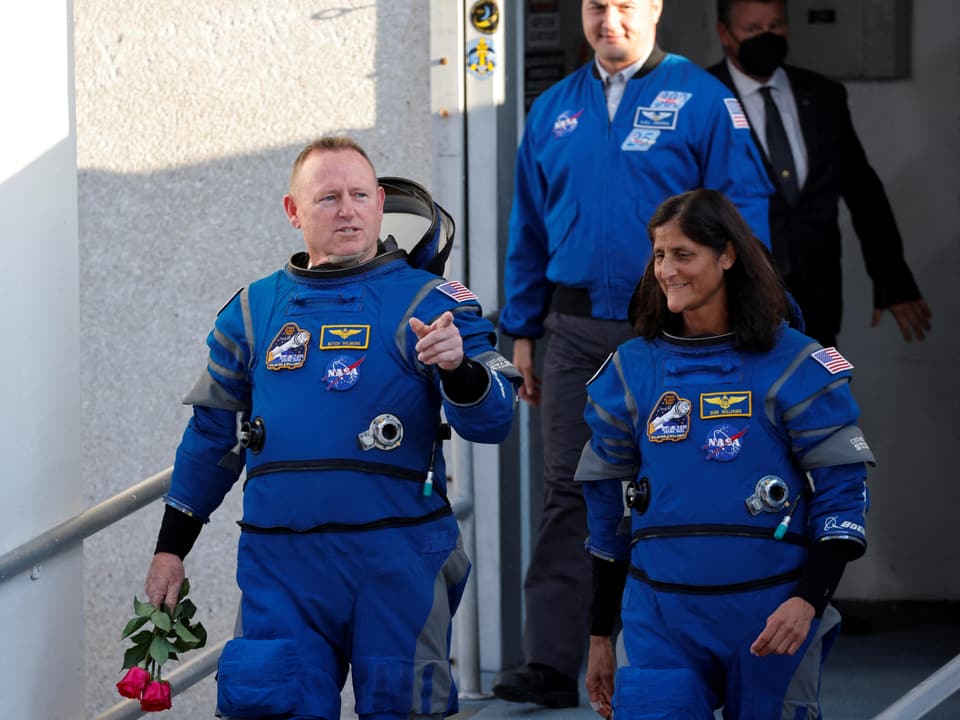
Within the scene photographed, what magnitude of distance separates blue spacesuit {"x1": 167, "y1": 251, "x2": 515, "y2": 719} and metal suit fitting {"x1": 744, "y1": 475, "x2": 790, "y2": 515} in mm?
473

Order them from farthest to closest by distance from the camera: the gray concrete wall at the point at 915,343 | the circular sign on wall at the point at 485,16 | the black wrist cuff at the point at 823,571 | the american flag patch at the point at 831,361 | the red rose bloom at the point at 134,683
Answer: the gray concrete wall at the point at 915,343, the circular sign on wall at the point at 485,16, the red rose bloom at the point at 134,683, the american flag patch at the point at 831,361, the black wrist cuff at the point at 823,571

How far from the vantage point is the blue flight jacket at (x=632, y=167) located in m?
4.23

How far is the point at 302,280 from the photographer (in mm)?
3336

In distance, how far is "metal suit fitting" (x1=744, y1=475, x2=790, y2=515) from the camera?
3.06m

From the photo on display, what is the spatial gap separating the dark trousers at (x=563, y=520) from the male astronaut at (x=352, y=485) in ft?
3.38

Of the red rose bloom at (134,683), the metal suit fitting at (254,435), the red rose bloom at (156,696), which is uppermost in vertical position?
the metal suit fitting at (254,435)

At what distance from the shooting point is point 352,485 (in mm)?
3176

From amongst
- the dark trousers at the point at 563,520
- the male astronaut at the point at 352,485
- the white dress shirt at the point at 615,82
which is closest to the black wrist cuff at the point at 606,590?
the male astronaut at the point at 352,485

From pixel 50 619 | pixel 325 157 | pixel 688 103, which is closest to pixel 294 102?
pixel 688 103

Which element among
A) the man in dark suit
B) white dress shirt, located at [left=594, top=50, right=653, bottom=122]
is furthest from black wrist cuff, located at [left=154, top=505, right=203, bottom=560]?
the man in dark suit

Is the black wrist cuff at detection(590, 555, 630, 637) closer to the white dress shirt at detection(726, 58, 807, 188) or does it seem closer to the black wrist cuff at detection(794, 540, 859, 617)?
the black wrist cuff at detection(794, 540, 859, 617)

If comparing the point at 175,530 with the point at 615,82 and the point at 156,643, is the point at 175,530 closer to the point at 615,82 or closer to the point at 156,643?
the point at 156,643

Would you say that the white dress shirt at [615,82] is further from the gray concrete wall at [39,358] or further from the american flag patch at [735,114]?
the gray concrete wall at [39,358]

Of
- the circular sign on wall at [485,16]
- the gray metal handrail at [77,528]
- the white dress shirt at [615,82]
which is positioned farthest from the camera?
the circular sign on wall at [485,16]
